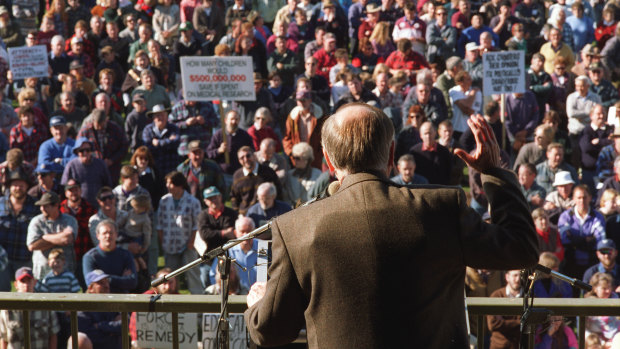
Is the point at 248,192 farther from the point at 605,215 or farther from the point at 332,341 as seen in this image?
the point at 332,341

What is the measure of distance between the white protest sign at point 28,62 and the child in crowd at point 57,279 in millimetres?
7160

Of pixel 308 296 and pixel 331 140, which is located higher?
pixel 331 140

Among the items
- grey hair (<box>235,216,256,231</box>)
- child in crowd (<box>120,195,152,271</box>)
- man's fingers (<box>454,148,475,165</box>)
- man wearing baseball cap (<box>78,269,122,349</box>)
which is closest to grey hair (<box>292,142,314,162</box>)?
child in crowd (<box>120,195,152,271</box>)

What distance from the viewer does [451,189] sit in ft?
9.47

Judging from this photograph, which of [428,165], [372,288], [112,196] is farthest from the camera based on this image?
[428,165]

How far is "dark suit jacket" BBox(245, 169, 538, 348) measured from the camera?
2812mm

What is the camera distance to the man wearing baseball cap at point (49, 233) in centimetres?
1058

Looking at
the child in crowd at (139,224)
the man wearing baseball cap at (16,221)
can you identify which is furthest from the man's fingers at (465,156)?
the man wearing baseball cap at (16,221)

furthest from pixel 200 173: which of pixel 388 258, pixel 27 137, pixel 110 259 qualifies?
pixel 388 258

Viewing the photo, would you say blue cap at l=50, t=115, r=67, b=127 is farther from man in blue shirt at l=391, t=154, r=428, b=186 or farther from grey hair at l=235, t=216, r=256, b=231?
man in blue shirt at l=391, t=154, r=428, b=186

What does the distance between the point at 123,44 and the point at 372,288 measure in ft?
53.0

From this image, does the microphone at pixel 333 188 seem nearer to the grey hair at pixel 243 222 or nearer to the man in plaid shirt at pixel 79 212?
the grey hair at pixel 243 222

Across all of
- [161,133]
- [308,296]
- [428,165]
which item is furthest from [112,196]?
[308,296]

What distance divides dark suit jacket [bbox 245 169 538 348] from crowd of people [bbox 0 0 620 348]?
9.42ft
